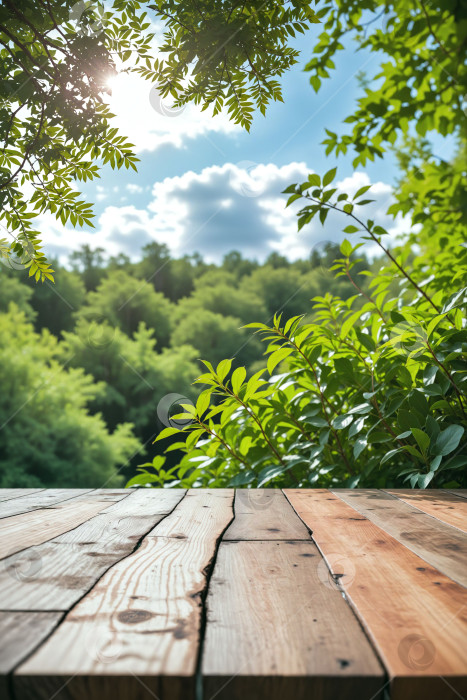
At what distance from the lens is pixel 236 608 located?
2.06 ft

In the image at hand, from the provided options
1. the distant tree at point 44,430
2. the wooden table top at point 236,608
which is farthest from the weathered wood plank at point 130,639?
the distant tree at point 44,430

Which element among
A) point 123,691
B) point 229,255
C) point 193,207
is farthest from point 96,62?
point 229,255

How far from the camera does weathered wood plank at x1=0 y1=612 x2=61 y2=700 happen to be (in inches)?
19.1

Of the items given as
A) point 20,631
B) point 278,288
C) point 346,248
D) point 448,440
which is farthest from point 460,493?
point 278,288

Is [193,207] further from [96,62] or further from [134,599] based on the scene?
[134,599]

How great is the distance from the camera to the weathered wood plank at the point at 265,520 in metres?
1.02

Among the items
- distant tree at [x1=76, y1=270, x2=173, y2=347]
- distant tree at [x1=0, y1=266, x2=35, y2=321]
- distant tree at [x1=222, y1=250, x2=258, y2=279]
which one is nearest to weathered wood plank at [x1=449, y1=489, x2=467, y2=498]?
distant tree at [x1=0, y1=266, x2=35, y2=321]

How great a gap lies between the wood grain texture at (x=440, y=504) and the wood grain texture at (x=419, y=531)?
3 centimetres

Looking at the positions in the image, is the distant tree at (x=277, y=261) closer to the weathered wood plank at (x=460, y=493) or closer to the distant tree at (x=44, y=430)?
the distant tree at (x=44, y=430)

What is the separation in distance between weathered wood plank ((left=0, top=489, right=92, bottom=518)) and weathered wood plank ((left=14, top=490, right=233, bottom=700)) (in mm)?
712

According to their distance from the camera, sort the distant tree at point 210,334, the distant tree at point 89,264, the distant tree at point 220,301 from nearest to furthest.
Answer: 1. the distant tree at point 210,334
2. the distant tree at point 220,301
3. the distant tree at point 89,264

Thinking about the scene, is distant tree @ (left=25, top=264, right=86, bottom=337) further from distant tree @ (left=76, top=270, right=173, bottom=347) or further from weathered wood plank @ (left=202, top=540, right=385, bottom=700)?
weathered wood plank @ (left=202, top=540, right=385, bottom=700)

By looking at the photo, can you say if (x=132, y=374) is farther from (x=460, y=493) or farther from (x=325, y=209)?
(x=325, y=209)

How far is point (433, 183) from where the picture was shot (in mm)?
784
